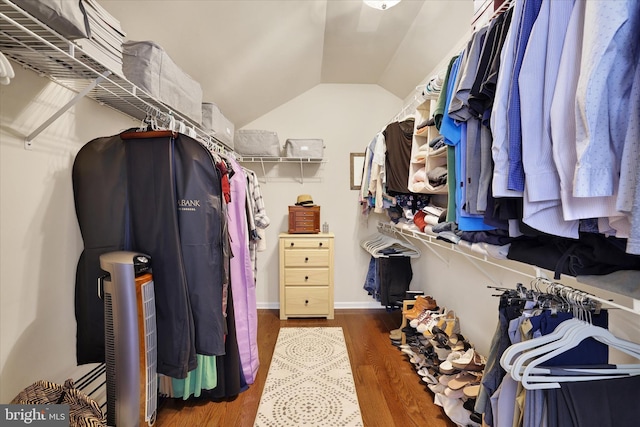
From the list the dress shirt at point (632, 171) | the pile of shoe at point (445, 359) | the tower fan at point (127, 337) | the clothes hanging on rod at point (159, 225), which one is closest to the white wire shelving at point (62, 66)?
the clothes hanging on rod at point (159, 225)

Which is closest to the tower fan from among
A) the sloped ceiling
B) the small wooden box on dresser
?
the sloped ceiling

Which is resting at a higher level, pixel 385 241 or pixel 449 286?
pixel 385 241

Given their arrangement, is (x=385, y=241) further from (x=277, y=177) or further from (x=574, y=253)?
(x=574, y=253)

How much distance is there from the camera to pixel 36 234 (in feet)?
3.72

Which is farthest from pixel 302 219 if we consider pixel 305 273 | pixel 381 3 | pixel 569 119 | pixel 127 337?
pixel 569 119

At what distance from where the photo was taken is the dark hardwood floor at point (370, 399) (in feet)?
5.16

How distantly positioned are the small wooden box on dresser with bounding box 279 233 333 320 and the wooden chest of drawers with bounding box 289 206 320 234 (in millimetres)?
69

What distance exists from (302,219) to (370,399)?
1.72 metres

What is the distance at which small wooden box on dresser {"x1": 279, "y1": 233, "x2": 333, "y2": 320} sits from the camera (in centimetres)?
294

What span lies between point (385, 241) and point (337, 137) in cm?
130

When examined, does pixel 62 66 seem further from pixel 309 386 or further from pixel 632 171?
pixel 309 386

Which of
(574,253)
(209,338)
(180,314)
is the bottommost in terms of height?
(209,338)

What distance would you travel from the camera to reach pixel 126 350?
1103mm

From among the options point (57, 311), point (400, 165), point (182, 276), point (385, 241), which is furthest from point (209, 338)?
point (385, 241)
